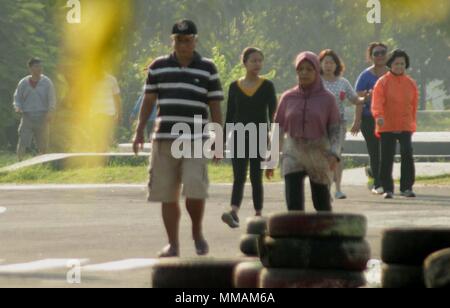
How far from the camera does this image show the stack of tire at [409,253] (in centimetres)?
962

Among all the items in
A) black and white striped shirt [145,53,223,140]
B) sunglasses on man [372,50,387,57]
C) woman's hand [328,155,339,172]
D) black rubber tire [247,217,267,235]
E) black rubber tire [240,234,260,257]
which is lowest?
black rubber tire [240,234,260,257]

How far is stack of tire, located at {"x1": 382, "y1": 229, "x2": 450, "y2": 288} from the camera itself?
9.62 metres

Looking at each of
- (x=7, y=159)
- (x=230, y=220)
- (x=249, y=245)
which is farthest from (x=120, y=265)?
(x=7, y=159)

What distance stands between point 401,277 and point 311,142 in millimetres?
3993

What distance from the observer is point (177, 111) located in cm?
1297

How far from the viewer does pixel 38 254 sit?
44.6 ft

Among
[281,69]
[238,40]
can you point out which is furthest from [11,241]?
[281,69]

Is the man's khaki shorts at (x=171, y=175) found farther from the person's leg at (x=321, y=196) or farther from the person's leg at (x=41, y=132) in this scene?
the person's leg at (x=41, y=132)

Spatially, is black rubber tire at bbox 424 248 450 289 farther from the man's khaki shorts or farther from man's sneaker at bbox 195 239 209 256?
man's sneaker at bbox 195 239 209 256

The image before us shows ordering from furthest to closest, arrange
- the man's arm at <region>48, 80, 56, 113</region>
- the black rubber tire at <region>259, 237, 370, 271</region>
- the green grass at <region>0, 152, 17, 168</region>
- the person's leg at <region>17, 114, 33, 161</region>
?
Answer: 1. the green grass at <region>0, 152, 17, 168</region>
2. the person's leg at <region>17, 114, 33, 161</region>
3. the man's arm at <region>48, 80, 56, 113</region>
4. the black rubber tire at <region>259, 237, 370, 271</region>

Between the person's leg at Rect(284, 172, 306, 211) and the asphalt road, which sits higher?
the person's leg at Rect(284, 172, 306, 211)

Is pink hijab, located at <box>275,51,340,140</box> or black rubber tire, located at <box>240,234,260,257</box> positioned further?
pink hijab, located at <box>275,51,340,140</box>

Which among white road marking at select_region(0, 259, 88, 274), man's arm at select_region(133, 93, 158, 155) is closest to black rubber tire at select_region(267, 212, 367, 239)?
white road marking at select_region(0, 259, 88, 274)

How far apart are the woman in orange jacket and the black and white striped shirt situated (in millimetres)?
7153
